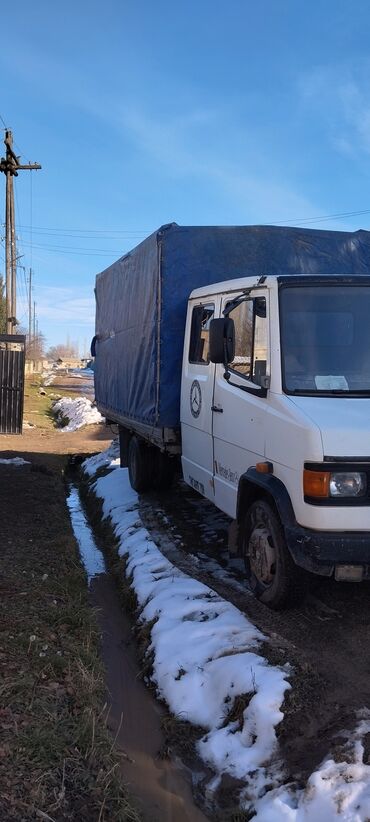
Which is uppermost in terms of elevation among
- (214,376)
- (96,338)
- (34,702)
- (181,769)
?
(96,338)

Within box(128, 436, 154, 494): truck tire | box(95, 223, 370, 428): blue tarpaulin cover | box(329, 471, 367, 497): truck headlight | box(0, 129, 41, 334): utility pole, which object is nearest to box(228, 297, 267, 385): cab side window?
box(329, 471, 367, 497): truck headlight

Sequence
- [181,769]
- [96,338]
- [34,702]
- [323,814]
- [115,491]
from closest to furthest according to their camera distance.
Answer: [323,814] → [181,769] → [34,702] → [115,491] → [96,338]

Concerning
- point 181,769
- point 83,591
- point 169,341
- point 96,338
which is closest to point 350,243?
point 169,341

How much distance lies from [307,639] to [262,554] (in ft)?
2.20

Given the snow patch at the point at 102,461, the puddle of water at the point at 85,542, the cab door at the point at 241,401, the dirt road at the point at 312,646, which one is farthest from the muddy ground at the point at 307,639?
the snow patch at the point at 102,461

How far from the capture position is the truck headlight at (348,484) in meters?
3.88

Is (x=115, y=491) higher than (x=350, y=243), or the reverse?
(x=350, y=243)

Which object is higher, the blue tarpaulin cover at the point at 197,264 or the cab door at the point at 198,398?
the blue tarpaulin cover at the point at 197,264

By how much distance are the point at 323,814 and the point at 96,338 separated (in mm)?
10111

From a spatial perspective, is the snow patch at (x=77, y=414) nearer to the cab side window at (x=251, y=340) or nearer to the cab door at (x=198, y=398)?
the cab door at (x=198, y=398)

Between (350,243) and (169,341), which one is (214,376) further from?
(350,243)

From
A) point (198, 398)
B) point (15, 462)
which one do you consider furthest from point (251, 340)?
point (15, 462)

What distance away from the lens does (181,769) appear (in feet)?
11.5

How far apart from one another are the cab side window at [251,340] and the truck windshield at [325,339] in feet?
0.70
